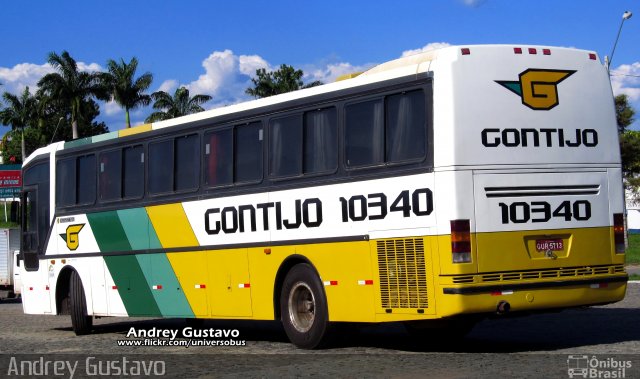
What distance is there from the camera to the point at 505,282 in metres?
12.2

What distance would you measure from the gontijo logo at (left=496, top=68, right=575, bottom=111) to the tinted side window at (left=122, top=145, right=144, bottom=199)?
7381 millimetres

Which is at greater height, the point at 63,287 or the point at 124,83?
the point at 124,83

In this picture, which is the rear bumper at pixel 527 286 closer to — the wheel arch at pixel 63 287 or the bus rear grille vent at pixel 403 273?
the bus rear grille vent at pixel 403 273

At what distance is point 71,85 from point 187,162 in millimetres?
66944

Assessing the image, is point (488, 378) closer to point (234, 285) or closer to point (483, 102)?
point (483, 102)

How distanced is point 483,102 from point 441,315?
2510mm

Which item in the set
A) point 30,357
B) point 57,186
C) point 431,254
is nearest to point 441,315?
point 431,254

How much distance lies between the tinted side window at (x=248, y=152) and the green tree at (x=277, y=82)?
5991cm

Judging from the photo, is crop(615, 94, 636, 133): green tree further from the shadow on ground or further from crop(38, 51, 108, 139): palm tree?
the shadow on ground

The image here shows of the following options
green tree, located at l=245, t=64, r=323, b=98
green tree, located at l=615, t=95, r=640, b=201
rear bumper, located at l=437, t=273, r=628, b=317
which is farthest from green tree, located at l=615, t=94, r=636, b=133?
rear bumper, located at l=437, t=273, r=628, b=317

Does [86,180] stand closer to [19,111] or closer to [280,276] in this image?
[280,276]

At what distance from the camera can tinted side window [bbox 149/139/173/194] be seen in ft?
56.3

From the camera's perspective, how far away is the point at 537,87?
506 inches

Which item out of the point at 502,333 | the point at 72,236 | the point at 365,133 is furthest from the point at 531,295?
the point at 72,236
